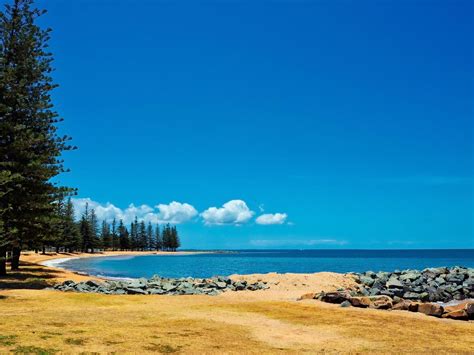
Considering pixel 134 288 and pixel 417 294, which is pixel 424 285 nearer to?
pixel 417 294

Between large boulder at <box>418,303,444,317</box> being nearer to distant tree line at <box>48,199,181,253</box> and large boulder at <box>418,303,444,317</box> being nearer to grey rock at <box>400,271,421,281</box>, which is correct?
grey rock at <box>400,271,421,281</box>

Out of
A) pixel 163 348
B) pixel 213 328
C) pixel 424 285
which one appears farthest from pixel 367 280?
pixel 163 348

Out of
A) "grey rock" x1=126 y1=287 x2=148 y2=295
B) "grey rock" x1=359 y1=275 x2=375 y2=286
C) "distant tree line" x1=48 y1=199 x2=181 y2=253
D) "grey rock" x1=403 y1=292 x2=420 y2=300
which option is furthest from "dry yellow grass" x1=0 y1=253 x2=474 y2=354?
"distant tree line" x1=48 y1=199 x2=181 y2=253

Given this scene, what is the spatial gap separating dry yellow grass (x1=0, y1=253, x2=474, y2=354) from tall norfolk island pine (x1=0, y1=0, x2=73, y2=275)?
11.6 metres

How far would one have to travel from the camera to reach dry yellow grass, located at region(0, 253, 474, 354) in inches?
513

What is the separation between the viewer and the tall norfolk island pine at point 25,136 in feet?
107

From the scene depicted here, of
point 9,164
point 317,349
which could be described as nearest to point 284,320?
point 317,349

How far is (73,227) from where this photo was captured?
123m

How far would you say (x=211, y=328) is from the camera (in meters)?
16.0

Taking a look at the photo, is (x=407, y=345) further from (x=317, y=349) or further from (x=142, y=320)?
(x=142, y=320)

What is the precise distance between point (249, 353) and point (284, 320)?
611cm

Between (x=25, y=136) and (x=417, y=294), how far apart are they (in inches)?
1140

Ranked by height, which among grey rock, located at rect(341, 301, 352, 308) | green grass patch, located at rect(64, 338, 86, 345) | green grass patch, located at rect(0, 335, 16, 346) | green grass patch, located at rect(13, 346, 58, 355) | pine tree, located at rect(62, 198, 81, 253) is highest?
pine tree, located at rect(62, 198, 81, 253)

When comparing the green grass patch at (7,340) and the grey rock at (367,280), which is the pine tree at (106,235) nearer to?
the grey rock at (367,280)
